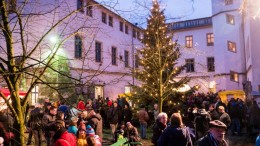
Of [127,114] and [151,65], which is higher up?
[151,65]

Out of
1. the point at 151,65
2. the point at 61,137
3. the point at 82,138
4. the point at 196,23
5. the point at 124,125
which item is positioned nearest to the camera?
the point at 61,137

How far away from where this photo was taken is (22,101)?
4574 millimetres

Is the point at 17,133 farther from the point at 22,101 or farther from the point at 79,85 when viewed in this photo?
the point at 79,85

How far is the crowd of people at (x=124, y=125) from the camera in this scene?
5.99 metres

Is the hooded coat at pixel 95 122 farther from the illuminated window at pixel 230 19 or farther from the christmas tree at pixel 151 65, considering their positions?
the illuminated window at pixel 230 19

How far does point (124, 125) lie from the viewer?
13.0 meters

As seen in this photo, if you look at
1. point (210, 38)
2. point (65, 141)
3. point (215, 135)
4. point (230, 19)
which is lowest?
point (65, 141)

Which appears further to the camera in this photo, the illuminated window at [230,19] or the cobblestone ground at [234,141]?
the illuminated window at [230,19]

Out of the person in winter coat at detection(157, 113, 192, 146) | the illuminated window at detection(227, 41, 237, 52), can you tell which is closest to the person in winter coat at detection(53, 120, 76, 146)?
the person in winter coat at detection(157, 113, 192, 146)

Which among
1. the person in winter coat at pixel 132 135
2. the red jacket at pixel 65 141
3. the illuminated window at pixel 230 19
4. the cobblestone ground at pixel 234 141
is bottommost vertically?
the cobblestone ground at pixel 234 141

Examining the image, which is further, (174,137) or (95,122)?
(95,122)

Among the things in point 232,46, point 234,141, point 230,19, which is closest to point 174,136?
point 234,141

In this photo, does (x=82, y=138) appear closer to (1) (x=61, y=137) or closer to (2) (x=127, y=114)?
(1) (x=61, y=137)

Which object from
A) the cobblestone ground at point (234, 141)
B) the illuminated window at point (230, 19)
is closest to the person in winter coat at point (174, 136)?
the cobblestone ground at point (234, 141)
